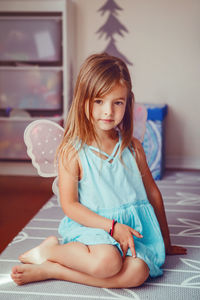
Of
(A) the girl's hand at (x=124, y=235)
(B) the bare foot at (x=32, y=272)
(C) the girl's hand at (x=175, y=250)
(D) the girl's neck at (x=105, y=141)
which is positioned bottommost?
(C) the girl's hand at (x=175, y=250)

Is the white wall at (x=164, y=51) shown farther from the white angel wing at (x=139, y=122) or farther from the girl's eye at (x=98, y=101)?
the girl's eye at (x=98, y=101)

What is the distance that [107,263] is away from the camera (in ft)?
3.13

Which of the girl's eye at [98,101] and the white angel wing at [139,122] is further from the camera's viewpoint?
the white angel wing at [139,122]

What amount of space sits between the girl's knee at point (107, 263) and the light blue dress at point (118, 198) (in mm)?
100

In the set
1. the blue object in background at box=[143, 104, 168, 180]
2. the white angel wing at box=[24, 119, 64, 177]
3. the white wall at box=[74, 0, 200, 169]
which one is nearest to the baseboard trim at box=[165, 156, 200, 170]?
the white wall at box=[74, 0, 200, 169]

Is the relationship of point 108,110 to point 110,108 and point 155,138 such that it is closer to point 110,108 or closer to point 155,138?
point 110,108

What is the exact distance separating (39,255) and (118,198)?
26cm

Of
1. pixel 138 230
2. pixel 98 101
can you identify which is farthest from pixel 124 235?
pixel 98 101

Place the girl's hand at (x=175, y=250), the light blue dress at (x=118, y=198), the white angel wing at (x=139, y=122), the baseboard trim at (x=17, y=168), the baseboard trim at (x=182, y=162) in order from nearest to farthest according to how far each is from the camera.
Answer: the light blue dress at (x=118, y=198) → the girl's hand at (x=175, y=250) → the white angel wing at (x=139, y=122) → the baseboard trim at (x=17, y=168) → the baseboard trim at (x=182, y=162)

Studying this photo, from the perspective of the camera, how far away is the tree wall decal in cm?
243

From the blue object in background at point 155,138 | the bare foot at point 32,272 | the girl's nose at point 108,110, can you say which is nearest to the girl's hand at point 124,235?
the bare foot at point 32,272

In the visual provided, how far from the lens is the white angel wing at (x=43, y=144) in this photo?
1.15 meters

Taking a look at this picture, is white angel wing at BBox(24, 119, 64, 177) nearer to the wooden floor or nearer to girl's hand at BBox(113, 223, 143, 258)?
the wooden floor

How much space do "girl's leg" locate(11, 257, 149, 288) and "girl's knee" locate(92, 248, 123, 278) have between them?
0.12 ft
